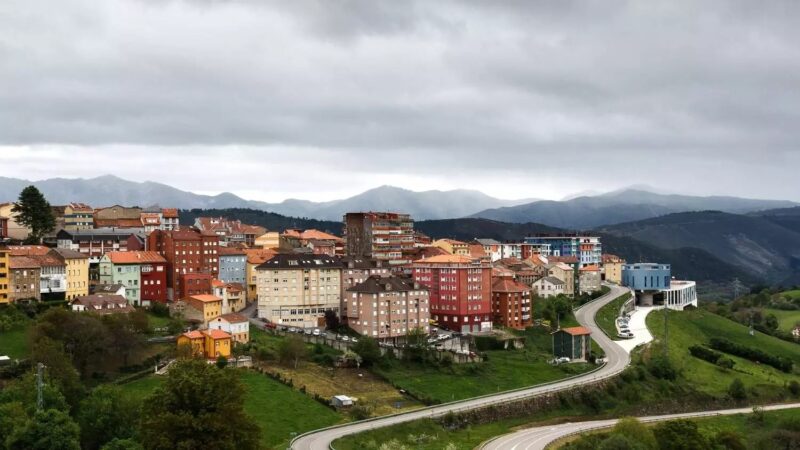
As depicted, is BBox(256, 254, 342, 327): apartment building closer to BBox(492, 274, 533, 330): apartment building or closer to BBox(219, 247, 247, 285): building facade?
BBox(219, 247, 247, 285): building facade

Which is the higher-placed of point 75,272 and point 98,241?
point 98,241

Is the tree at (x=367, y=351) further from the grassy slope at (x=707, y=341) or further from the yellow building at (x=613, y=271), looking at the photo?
the yellow building at (x=613, y=271)

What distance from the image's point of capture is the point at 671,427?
6231 centimetres

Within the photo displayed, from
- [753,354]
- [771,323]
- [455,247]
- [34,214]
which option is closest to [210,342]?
[34,214]

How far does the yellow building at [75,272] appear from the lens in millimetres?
80812

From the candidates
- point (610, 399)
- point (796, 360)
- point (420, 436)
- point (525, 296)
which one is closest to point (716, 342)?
point (796, 360)

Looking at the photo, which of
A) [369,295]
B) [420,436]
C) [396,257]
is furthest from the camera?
[396,257]

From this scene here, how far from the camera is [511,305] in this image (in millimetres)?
99312

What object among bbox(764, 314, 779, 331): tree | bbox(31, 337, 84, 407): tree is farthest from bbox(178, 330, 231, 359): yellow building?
bbox(764, 314, 779, 331): tree

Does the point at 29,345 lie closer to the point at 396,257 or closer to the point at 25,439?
the point at 25,439

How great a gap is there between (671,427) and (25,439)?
1829 inches

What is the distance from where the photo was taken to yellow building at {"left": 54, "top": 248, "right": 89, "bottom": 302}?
80812mm

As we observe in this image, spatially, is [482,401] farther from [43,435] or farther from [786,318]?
[786,318]

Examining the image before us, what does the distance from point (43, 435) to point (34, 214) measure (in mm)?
55881
